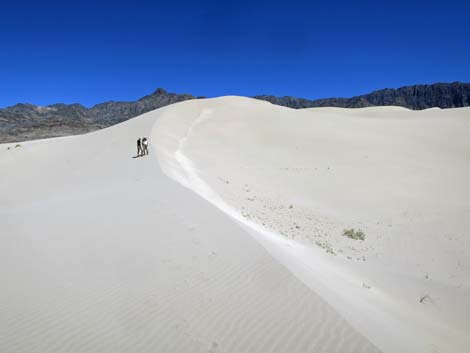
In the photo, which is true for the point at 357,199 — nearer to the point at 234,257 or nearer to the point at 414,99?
the point at 234,257

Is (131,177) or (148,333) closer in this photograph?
(148,333)

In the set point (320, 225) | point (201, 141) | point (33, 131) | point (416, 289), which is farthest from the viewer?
point (33, 131)

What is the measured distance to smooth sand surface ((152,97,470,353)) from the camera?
5.58 meters

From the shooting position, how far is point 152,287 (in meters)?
4.38

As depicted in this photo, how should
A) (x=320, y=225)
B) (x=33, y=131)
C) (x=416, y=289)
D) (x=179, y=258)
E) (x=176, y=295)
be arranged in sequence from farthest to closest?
(x=33, y=131), (x=320, y=225), (x=416, y=289), (x=179, y=258), (x=176, y=295)

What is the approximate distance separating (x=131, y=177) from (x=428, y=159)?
1849 centimetres

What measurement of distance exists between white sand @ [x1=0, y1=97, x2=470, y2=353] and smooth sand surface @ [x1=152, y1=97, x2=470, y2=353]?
0.23 feet

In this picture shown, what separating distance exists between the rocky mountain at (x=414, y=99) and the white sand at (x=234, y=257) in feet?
574

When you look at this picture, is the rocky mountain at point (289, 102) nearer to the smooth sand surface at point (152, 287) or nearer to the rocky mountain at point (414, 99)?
the rocky mountain at point (414, 99)

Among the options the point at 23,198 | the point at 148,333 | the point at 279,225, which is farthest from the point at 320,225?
the point at 23,198

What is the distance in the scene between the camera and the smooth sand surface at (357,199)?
558 centimetres

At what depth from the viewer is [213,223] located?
7203 millimetres

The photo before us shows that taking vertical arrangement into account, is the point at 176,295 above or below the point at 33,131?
below

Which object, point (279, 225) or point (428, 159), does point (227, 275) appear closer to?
point (279, 225)
